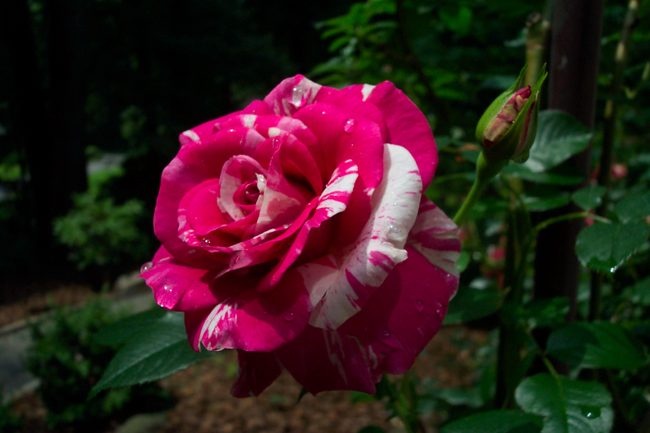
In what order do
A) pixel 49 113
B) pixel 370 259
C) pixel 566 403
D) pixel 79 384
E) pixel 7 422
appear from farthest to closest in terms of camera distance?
pixel 49 113, pixel 79 384, pixel 7 422, pixel 566 403, pixel 370 259

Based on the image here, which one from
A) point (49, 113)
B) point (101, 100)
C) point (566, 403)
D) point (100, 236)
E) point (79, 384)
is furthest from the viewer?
A: point (101, 100)

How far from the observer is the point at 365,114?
1.12 feet

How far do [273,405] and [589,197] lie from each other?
2.46 m

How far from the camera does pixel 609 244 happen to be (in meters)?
0.42

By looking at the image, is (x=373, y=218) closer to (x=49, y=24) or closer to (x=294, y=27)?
(x=49, y=24)

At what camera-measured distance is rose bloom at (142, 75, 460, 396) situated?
30cm

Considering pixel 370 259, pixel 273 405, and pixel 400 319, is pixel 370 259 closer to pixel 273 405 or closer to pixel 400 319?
pixel 400 319

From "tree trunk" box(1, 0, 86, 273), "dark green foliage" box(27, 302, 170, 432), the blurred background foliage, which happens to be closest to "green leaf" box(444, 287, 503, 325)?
"dark green foliage" box(27, 302, 170, 432)

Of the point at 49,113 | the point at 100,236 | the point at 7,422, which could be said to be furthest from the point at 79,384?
the point at 49,113

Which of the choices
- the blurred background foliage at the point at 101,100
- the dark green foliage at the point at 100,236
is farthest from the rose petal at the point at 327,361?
the dark green foliage at the point at 100,236

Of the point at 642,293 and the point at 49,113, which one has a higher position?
the point at 49,113

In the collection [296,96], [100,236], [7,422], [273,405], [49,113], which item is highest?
[49,113]

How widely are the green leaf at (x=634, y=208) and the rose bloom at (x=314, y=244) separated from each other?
0.64 ft

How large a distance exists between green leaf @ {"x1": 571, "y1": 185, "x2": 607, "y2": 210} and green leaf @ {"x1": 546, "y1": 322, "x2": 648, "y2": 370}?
95 mm
